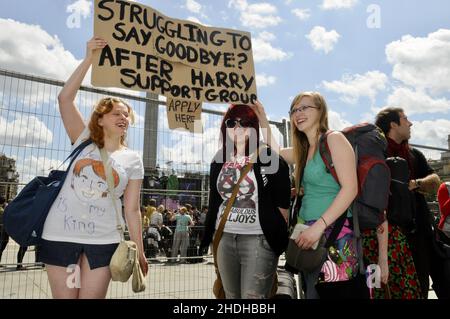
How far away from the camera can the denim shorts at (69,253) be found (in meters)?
2.15

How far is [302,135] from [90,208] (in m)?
1.54

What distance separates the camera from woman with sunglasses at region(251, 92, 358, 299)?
6.73ft

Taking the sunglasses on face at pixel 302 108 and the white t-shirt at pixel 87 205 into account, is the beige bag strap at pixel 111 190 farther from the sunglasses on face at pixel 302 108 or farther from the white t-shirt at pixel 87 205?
the sunglasses on face at pixel 302 108

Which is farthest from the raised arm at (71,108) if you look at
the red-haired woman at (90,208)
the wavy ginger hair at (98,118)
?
the wavy ginger hair at (98,118)

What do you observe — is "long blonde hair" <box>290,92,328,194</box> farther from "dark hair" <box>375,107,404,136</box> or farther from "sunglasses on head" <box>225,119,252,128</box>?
"dark hair" <box>375,107,404,136</box>

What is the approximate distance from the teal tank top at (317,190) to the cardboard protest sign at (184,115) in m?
1.35

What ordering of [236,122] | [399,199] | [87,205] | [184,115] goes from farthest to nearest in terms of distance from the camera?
1. [184,115]
2. [236,122]
3. [399,199]
4. [87,205]

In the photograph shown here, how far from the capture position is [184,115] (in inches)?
130

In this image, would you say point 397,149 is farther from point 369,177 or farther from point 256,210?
point 256,210

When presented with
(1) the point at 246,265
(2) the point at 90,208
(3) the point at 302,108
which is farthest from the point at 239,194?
(2) the point at 90,208

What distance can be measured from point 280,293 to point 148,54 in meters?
2.31

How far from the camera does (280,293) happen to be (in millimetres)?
2814

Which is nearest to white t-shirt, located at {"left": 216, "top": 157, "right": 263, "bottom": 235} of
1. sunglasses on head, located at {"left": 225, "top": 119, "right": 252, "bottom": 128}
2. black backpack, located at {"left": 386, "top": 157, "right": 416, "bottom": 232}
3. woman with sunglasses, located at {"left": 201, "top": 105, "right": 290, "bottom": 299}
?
woman with sunglasses, located at {"left": 201, "top": 105, "right": 290, "bottom": 299}
